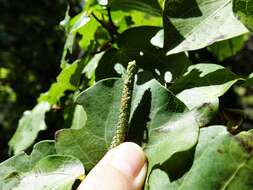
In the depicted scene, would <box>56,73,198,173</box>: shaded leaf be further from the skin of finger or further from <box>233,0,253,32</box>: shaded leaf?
<box>233,0,253,32</box>: shaded leaf

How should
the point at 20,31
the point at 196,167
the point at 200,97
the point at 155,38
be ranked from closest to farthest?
1. the point at 196,167
2. the point at 200,97
3. the point at 155,38
4. the point at 20,31

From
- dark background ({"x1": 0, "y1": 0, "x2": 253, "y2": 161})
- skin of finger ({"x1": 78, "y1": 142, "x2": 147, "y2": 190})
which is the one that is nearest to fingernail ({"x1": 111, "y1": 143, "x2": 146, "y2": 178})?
skin of finger ({"x1": 78, "y1": 142, "x2": 147, "y2": 190})

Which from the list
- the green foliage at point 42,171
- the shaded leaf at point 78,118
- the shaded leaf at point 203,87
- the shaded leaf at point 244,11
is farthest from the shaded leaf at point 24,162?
the shaded leaf at point 244,11

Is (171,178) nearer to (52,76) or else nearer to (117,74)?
(117,74)

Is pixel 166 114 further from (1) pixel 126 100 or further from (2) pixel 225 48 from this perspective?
(2) pixel 225 48

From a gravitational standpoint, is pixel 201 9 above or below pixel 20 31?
above

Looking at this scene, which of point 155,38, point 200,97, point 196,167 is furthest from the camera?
point 155,38

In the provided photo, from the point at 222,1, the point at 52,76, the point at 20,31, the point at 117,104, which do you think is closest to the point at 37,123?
the point at 117,104
